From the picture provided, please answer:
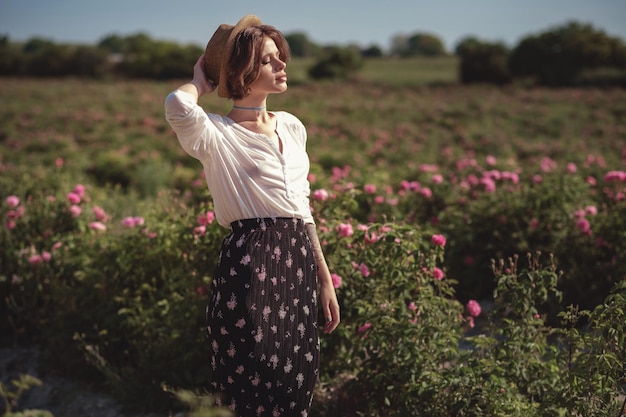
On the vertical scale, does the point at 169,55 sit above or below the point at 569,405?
above

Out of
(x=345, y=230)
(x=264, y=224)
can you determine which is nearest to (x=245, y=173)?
(x=264, y=224)

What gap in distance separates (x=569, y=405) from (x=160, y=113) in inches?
597

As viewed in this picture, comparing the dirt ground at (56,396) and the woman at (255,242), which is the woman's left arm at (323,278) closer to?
the woman at (255,242)

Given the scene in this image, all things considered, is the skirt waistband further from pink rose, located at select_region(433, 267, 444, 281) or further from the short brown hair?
pink rose, located at select_region(433, 267, 444, 281)

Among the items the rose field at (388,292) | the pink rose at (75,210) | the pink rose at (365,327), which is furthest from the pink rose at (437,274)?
the pink rose at (75,210)

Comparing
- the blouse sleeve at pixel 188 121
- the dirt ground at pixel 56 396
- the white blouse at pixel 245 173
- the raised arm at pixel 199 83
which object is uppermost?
the raised arm at pixel 199 83

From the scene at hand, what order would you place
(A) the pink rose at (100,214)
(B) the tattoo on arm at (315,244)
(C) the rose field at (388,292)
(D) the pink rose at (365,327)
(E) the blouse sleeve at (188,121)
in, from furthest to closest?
(A) the pink rose at (100,214) → (D) the pink rose at (365,327) → (C) the rose field at (388,292) → (B) the tattoo on arm at (315,244) → (E) the blouse sleeve at (188,121)

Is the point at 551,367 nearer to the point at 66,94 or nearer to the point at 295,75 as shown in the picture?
the point at 66,94

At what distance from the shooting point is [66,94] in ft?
68.5

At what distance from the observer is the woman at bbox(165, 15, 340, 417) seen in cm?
180

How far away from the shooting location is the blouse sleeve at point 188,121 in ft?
5.50

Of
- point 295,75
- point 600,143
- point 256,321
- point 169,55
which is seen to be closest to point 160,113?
point 600,143

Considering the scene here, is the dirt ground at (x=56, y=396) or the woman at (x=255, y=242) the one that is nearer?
the woman at (x=255, y=242)

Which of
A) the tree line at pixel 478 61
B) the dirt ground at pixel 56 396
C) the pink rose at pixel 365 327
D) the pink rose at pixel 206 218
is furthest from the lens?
the tree line at pixel 478 61
